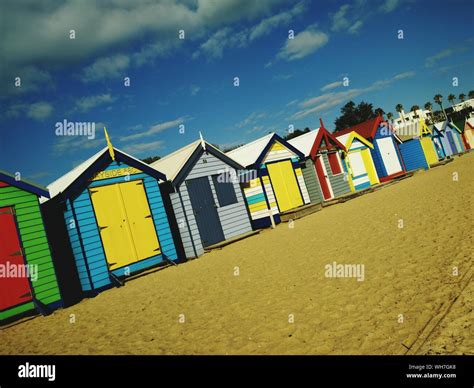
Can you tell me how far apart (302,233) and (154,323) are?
6.81 m

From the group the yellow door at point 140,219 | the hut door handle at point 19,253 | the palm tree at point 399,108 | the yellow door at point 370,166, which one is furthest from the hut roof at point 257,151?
the palm tree at point 399,108

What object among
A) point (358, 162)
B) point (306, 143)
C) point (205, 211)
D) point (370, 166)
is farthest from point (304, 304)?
point (370, 166)

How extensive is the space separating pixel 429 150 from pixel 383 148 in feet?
33.9

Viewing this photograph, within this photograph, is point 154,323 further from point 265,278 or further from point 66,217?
point 66,217

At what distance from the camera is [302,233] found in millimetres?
11023

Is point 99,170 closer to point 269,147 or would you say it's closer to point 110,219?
point 110,219

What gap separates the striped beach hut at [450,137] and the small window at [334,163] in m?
21.7

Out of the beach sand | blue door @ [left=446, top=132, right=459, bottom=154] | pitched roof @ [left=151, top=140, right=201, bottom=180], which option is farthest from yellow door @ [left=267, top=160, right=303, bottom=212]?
blue door @ [left=446, top=132, right=459, bottom=154]

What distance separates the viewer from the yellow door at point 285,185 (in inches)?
633

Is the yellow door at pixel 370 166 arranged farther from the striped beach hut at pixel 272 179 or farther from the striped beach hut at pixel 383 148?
the striped beach hut at pixel 272 179

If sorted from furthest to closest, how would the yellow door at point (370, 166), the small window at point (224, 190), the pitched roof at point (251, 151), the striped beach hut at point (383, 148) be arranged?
the striped beach hut at point (383, 148)
the yellow door at point (370, 166)
the pitched roof at point (251, 151)
the small window at point (224, 190)

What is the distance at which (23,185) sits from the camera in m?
8.34
